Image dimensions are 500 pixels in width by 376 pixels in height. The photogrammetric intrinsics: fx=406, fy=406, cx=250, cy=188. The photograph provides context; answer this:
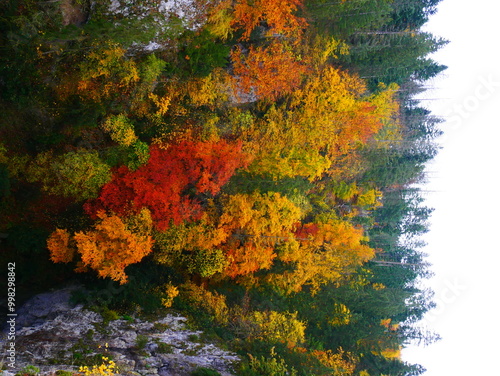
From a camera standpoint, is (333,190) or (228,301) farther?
(333,190)

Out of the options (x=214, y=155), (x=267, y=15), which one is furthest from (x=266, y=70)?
(x=214, y=155)

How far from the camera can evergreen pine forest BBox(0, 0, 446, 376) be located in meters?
23.0

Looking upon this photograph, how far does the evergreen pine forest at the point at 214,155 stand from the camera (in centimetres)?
2302

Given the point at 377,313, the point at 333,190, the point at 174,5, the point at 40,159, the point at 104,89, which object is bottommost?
the point at 377,313

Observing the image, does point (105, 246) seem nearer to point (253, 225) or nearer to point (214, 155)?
point (214, 155)

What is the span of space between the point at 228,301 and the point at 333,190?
53.3ft

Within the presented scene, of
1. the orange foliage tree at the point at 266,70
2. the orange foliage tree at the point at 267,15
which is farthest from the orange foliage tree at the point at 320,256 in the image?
the orange foliage tree at the point at 267,15

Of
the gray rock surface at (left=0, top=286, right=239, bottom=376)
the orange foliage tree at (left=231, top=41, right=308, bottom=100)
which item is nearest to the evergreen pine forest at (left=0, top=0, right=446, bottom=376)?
the orange foliage tree at (left=231, top=41, right=308, bottom=100)

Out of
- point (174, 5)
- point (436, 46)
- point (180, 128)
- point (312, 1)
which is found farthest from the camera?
point (436, 46)

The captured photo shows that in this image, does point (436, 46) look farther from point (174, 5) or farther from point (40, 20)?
point (40, 20)

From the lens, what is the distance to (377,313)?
4062cm

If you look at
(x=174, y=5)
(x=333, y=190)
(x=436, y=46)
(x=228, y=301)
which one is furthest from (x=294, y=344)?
(x=436, y=46)

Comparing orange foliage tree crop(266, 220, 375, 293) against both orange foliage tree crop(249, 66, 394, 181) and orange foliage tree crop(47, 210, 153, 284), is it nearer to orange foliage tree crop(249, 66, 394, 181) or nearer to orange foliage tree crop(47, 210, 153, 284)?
orange foliage tree crop(249, 66, 394, 181)

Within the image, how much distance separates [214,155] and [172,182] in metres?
3.43
